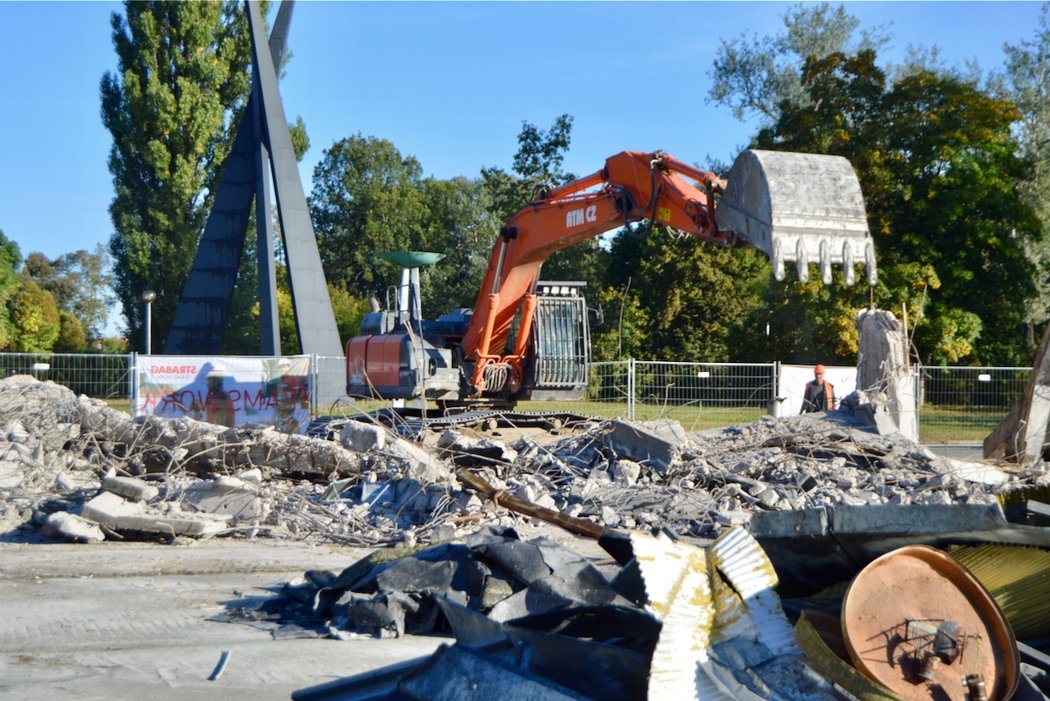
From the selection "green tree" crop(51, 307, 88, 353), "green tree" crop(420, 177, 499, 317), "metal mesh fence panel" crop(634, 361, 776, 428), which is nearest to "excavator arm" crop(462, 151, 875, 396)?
"metal mesh fence panel" crop(634, 361, 776, 428)

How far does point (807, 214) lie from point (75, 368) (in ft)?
48.0

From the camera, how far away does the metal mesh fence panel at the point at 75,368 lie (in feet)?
64.0

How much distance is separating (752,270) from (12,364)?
2622 centimetres

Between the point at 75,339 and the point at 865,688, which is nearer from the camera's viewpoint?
the point at 865,688

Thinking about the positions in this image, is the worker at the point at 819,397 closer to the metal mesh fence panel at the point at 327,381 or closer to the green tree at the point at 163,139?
the metal mesh fence panel at the point at 327,381

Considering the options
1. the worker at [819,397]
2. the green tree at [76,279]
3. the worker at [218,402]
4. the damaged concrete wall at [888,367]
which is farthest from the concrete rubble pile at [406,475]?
the green tree at [76,279]

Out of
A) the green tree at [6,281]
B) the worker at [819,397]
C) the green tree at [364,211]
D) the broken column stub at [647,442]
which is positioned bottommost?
the broken column stub at [647,442]

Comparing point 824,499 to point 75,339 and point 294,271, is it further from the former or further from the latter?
point 75,339

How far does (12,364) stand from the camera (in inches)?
792

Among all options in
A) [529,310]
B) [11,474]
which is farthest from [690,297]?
[11,474]

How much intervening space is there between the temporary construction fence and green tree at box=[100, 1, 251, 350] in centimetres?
2182

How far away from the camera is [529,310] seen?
1515 centimetres

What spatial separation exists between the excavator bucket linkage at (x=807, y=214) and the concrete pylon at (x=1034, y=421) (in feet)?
17.1

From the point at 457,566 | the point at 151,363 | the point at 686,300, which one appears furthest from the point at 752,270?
the point at 457,566
